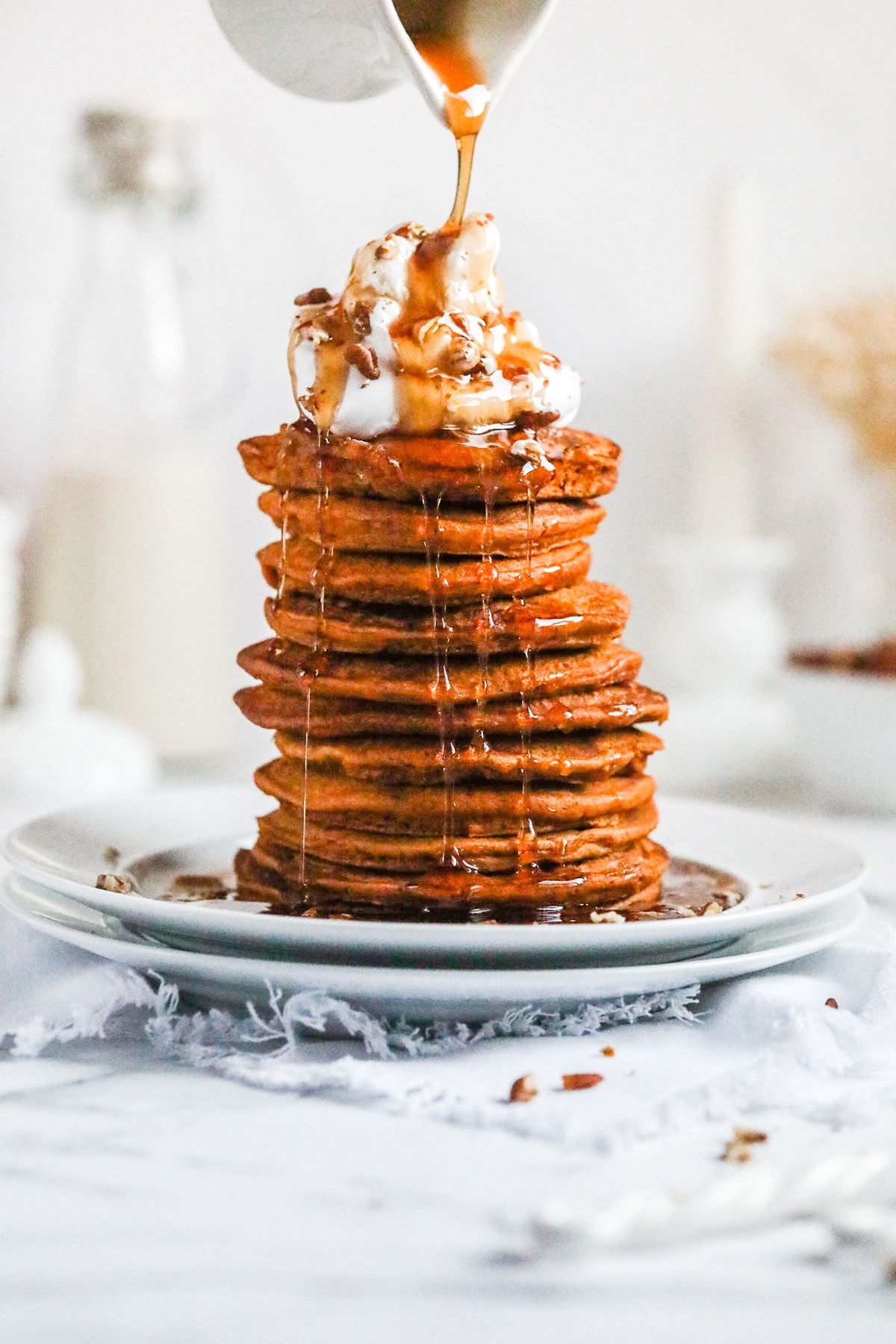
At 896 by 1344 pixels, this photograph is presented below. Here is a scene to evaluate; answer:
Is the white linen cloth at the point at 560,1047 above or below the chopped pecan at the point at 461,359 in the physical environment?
below

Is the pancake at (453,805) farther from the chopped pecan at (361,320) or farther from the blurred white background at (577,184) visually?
→ the blurred white background at (577,184)

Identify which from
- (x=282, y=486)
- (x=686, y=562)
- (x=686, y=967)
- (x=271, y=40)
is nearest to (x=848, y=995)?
(x=686, y=967)

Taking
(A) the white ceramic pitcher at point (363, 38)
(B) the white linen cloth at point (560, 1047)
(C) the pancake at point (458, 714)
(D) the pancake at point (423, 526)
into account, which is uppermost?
(A) the white ceramic pitcher at point (363, 38)

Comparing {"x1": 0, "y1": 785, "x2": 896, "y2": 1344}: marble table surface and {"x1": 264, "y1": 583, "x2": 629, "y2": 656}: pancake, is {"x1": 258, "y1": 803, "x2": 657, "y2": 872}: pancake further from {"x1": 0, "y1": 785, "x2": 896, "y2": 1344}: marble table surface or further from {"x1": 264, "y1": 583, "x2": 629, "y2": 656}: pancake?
{"x1": 0, "y1": 785, "x2": 896, "y2": 1344}: marble table surface

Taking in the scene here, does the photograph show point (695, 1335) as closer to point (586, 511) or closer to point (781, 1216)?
point (781, 1216)

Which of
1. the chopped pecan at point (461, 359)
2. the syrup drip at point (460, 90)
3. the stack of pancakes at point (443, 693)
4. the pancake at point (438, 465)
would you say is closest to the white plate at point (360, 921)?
the stack of pancakes at point (443, 693)

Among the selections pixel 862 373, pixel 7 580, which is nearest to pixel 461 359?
pixel 7 580
